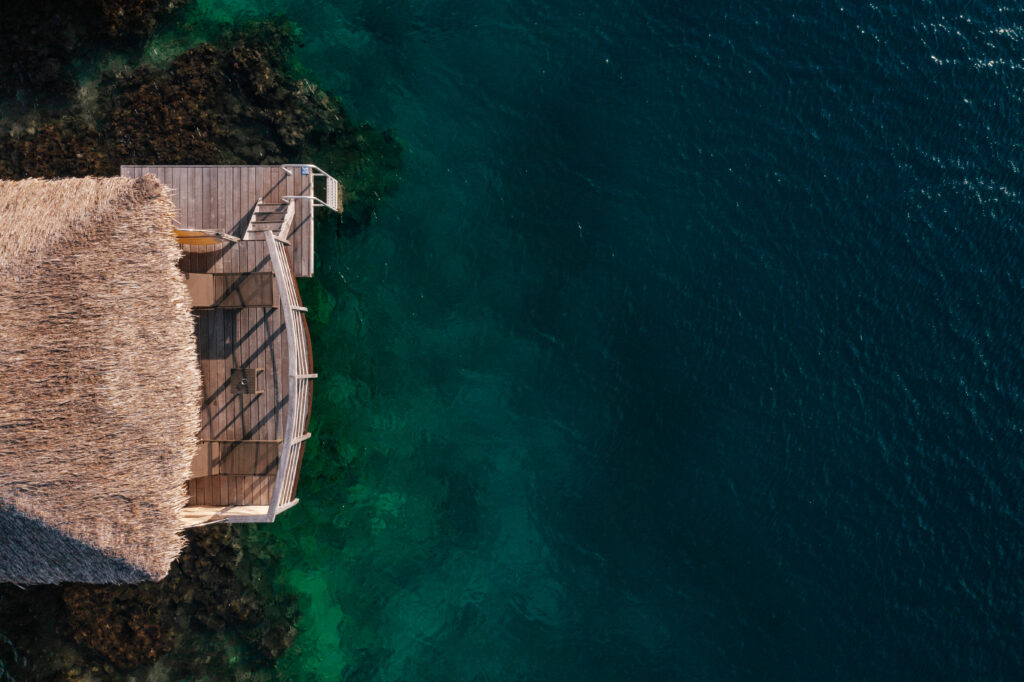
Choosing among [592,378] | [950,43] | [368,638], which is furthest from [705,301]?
[368,638]

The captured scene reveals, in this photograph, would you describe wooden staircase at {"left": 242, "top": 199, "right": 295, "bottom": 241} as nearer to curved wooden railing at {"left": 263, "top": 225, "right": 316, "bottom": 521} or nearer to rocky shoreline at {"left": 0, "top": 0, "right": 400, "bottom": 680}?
curved wooden railing at {"left": 263, "top": 225, "right": 316, "bottom": 521}

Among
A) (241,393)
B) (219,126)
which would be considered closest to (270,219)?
(219,126)

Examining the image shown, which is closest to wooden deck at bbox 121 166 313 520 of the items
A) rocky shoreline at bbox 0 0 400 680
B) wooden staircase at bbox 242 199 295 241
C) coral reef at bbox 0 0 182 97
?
wooden staircase at bbox 242 199 295 241

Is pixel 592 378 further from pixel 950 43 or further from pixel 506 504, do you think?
pixel 950 43

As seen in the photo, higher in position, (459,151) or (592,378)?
(459,151)

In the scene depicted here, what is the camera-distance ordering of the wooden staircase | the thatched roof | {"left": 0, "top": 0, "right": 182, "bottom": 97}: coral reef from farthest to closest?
{"left": 0, "top": 0, "right": 182, "bottom": 97}: coral reef < the wooden staircase < the thatched roof

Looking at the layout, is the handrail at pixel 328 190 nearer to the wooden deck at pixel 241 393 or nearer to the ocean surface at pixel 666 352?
the ocean surface at pixel 666 352
